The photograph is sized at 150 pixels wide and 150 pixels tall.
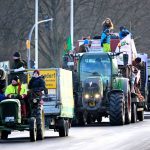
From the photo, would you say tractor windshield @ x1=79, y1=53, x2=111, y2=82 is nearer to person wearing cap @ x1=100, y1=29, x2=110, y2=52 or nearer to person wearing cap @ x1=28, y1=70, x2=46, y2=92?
person wearing cap @ x1=100, y1=29, x2=110, y2=52

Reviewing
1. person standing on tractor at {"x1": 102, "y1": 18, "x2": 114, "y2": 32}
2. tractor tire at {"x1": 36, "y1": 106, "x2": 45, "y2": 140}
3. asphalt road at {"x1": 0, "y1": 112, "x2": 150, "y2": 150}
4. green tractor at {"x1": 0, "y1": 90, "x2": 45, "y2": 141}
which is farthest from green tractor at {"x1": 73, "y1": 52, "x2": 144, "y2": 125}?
green tractor at {"x1": 0, "y1": 90, "x2": 45, "y2": 141}

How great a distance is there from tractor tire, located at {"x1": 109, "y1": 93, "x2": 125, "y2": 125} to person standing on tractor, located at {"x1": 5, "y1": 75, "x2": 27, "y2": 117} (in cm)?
892

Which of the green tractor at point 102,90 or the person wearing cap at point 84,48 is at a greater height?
the person wearing cap at point 84,48

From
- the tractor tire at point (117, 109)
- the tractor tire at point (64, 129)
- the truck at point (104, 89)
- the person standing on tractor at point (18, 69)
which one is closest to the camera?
the person standing on tractor at point (18, 69)

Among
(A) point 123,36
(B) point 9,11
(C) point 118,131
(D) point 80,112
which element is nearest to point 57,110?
(C) point 118,131

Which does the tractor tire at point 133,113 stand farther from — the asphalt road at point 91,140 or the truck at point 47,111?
the truck at point 47,111

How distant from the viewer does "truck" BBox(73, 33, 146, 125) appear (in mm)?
34634

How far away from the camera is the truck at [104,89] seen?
3463cm

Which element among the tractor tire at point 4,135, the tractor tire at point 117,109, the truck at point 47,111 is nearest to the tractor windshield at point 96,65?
the tractor tire at point 117,109

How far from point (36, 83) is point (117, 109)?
8719 mm

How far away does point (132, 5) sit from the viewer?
82.2m

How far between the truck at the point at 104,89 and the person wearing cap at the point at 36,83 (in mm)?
8544

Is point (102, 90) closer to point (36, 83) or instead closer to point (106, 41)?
point (106, 41)

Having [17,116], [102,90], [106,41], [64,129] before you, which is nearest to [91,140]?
[64,129]
